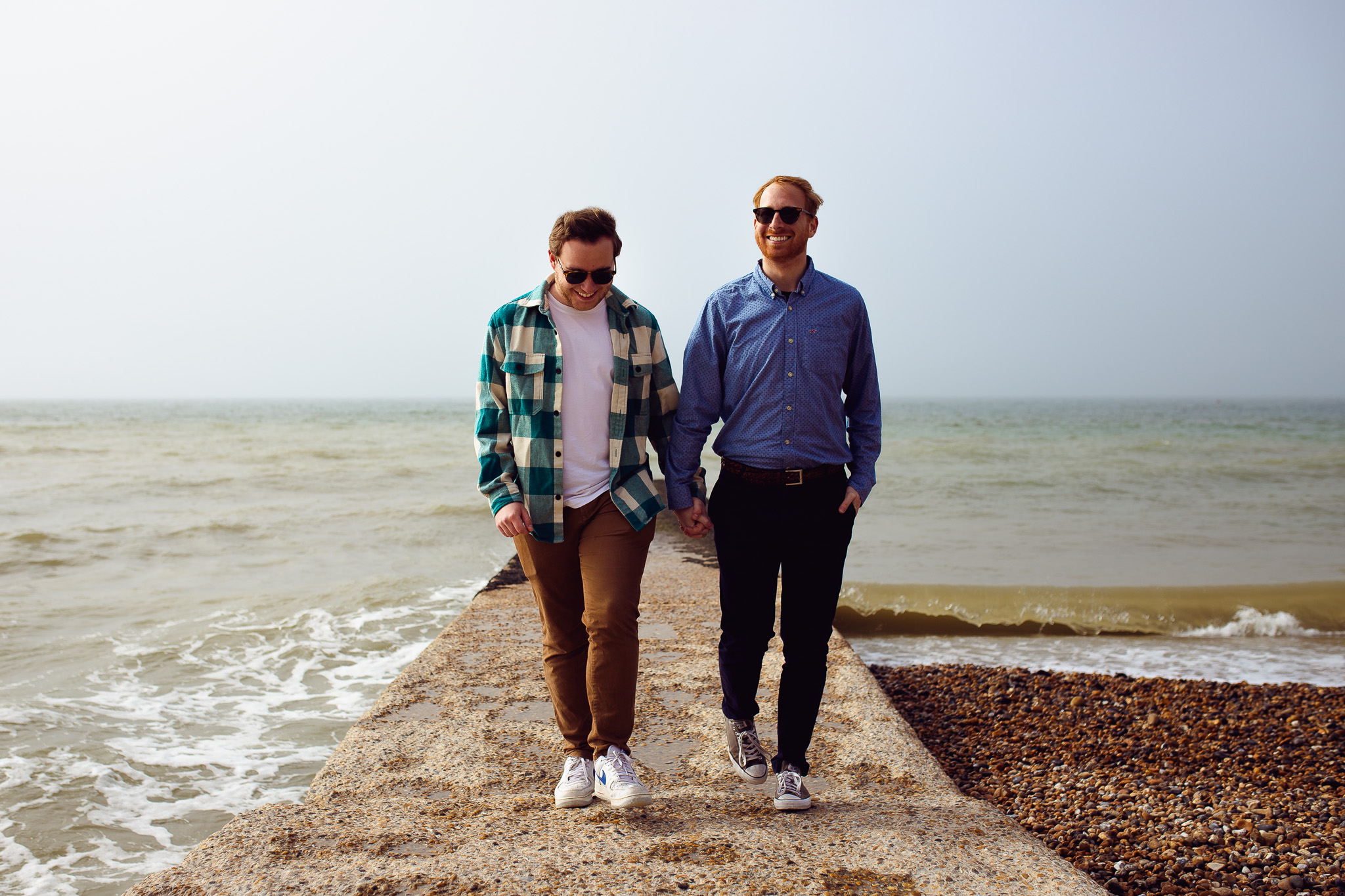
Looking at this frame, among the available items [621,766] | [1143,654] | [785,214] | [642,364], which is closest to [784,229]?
[785,214]

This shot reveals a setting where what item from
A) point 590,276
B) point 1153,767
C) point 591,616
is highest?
point 590,276

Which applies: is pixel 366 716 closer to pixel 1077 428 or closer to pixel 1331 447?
pixel 1331 447

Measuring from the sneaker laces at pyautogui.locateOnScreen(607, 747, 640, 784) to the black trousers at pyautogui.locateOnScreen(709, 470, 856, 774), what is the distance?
45 centimetres

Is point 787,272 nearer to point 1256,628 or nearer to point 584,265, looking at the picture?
point 584,265

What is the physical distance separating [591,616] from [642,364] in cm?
75

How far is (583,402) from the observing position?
231 cm

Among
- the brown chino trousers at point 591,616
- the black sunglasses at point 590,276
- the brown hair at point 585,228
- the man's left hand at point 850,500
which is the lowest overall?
the brown chino trousers at point 591,616

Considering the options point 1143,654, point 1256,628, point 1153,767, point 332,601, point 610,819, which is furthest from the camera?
point 332,601

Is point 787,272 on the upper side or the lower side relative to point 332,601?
upper

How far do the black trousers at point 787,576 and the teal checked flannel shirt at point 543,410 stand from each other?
0.59ft

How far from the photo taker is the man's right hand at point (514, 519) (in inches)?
87.2

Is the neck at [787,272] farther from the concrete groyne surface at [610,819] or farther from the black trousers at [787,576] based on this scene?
the concrete groyne surface at [610,819]

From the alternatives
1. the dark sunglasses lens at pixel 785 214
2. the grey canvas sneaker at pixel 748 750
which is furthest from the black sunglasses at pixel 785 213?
the grey canvas sneaker at pixel 748 750

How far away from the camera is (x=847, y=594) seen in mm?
7113
